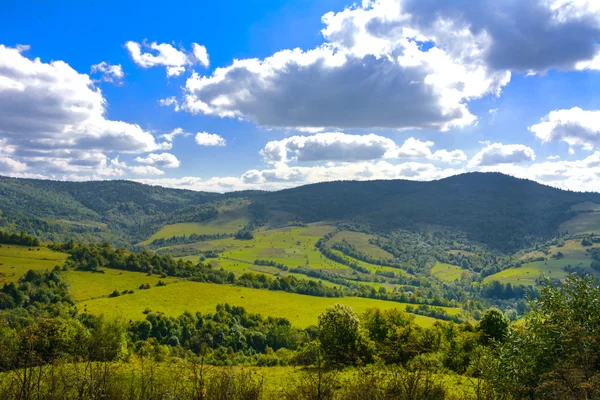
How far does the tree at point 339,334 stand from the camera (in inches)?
1860

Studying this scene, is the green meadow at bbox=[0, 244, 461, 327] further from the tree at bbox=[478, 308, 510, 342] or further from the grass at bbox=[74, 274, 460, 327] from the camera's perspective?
the tree at bbox=[478, 308, 510, 342]

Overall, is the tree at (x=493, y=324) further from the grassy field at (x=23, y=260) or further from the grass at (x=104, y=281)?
the grassy field at (x=23, y=260)

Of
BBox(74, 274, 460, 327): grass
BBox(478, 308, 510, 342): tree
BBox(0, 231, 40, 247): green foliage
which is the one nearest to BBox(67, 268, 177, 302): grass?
BBox(74, 274, 460, 327): grass

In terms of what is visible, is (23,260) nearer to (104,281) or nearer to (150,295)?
(104,281)

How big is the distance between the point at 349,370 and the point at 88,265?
428ft

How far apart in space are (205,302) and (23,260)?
6668cm

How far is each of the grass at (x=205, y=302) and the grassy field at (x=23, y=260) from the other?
55.6 ft

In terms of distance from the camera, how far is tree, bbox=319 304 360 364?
4725 centimetres

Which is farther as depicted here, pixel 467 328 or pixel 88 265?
pixel 88 265

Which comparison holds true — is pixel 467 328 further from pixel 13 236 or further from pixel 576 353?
pixel 13 236

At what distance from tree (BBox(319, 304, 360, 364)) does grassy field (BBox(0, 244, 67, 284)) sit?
103486 mm

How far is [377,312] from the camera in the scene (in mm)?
55656

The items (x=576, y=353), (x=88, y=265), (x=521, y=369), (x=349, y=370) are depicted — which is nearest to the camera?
(x=576, y=353)

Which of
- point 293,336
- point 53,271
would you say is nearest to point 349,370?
point 293,336
